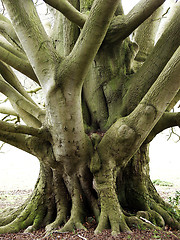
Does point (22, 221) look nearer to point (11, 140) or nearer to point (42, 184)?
point (42, 184)

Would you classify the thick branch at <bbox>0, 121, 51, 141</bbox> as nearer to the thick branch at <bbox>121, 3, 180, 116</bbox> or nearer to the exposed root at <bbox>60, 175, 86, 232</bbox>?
the exposed root at <bbox>60, 175, 86, 232</bbox>

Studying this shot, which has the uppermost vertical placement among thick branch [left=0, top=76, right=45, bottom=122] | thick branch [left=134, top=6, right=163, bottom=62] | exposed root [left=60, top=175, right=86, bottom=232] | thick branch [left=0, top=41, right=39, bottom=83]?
thick branch [left=134, top=6, right=163, bottom=62]

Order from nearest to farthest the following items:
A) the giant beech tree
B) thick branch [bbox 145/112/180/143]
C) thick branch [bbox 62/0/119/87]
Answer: thick branch [bbox 62/0/119/87] < the giant beech tree < thick branch [bbox 145/112/180/143]

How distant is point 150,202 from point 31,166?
43.0 ft

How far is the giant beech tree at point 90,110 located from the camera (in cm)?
227

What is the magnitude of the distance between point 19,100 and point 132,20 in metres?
1.84

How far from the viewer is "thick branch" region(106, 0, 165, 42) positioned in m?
2.47

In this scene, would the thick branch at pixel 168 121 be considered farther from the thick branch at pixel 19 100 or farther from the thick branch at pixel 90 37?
the thick branch at pixel 19 100

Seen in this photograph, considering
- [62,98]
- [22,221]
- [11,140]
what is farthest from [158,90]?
[22,221]

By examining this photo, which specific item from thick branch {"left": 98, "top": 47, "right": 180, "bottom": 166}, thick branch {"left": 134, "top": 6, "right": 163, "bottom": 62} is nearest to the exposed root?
thick branch {"left": 98, "top": 47, "right": 180, "bottom": 166}

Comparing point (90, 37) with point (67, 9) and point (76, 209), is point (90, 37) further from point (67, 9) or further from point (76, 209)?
point (76, 209)

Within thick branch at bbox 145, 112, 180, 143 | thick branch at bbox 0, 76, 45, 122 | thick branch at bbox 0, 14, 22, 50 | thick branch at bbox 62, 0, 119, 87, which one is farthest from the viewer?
thick branch at bbox 0, 14, 22, 50

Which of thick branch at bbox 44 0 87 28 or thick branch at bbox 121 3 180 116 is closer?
thick branch at bbox 44 0 87 28

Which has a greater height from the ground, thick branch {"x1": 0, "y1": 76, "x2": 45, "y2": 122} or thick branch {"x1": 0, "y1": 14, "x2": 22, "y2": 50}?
thick branch {"x1": 0, "y1": 14, "x2": 22, "y2": 50}
